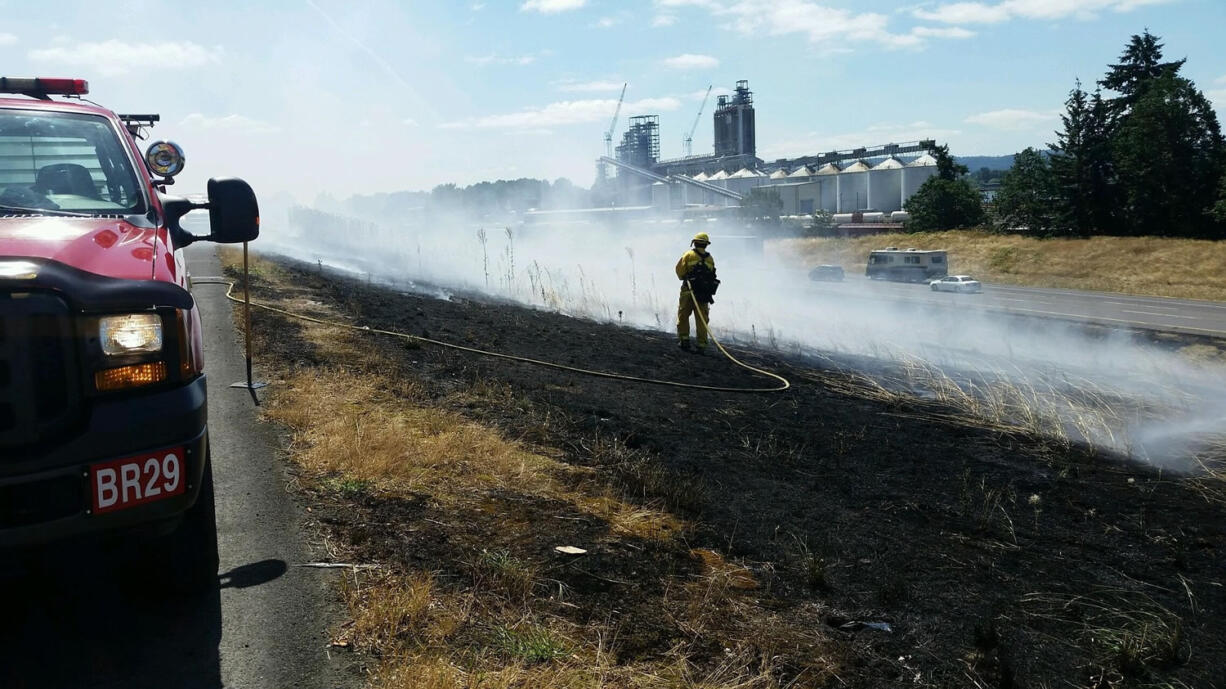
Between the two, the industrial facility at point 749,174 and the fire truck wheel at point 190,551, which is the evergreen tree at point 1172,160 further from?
the fire truck wheel at point 190,551

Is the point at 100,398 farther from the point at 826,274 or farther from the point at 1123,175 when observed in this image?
the point at 1123,175

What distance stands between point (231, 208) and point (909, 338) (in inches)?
823

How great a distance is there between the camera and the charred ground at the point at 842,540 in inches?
166

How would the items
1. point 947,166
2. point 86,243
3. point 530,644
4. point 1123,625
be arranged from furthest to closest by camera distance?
point 947,166
point 1123,625
point 530,644
point 86,243

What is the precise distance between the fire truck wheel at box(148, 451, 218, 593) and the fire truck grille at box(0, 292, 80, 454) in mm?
805

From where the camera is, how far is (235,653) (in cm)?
356

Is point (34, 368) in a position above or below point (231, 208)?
below

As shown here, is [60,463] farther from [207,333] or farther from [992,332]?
[992,332]

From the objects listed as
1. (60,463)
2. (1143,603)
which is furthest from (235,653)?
(1143,603)

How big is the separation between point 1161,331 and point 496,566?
24678 millimetres

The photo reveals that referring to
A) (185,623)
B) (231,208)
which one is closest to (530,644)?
(185,623)

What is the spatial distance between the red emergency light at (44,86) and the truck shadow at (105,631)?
2889 millimetres

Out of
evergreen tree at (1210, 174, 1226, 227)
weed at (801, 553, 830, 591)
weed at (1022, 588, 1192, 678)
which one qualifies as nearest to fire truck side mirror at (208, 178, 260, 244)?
weed at (801, 553, 830, 591)

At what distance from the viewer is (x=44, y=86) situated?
Result: 5336 millimetres
